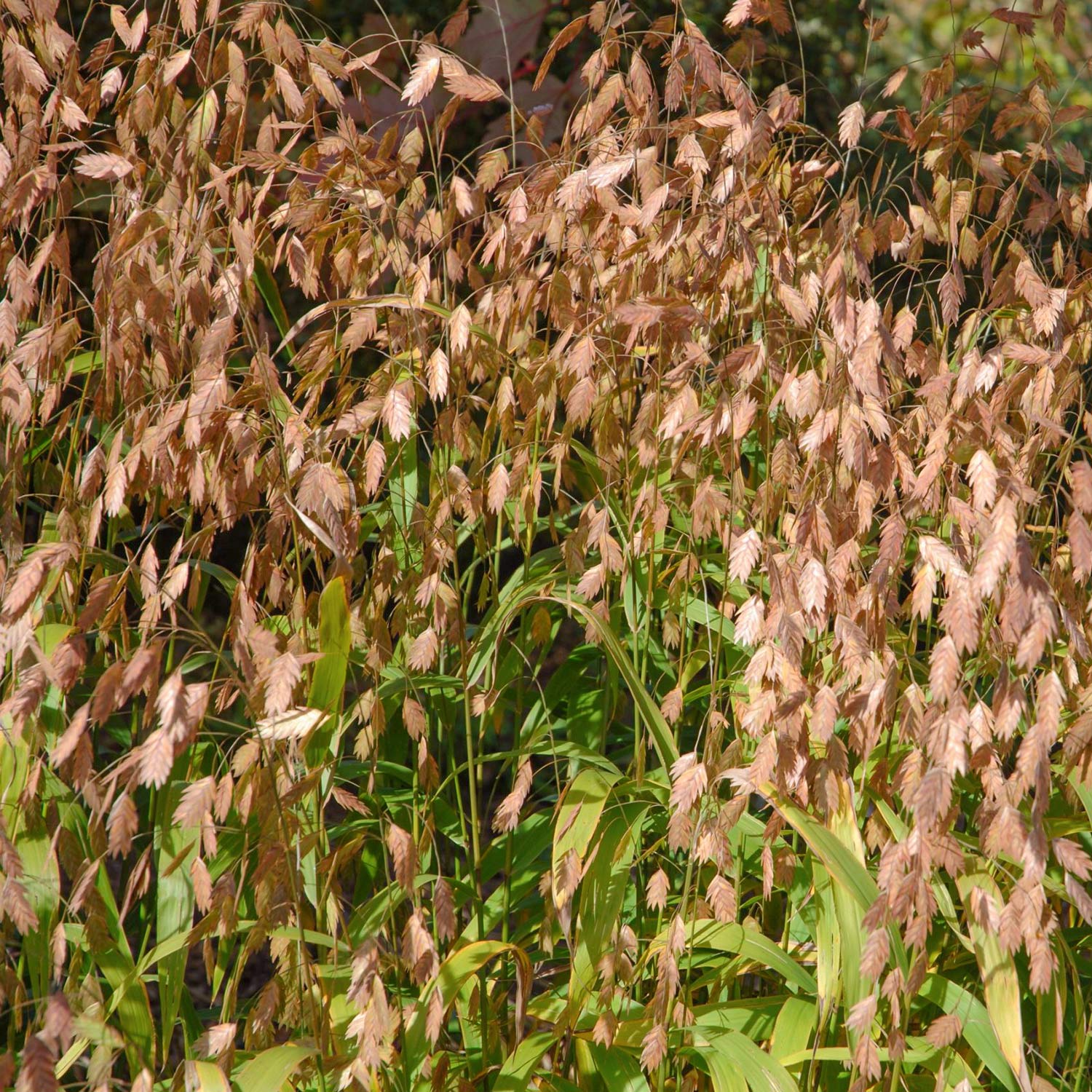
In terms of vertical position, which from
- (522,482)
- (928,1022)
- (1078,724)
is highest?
(522,482)

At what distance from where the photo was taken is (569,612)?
1537 millimetres

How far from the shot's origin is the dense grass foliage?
1.04m

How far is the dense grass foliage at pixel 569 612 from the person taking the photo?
1035 mm

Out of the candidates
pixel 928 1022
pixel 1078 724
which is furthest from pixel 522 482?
pixel 928 1022

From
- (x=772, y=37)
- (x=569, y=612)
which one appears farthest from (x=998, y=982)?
(x=772, y=37)

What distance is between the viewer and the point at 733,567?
41.4 inches

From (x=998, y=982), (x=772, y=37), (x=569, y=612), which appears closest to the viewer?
(x=998, y=982)

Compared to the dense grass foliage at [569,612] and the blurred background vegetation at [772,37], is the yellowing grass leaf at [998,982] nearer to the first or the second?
the dense grass foliage at [569,612]

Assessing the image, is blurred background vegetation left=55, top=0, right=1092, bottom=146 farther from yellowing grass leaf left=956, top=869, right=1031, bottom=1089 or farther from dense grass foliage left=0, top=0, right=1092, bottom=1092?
yellowing grass leaf left=956, top=869, right=1031, bottom=1089

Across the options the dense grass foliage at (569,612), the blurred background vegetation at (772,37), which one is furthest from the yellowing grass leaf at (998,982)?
the blurred background vegetation at (772,37)

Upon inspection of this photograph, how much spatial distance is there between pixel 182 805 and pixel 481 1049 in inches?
22.0

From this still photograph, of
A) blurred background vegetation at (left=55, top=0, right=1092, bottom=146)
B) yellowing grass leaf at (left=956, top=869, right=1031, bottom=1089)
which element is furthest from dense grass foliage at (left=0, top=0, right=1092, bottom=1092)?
blurred background vegetation at (left=55, top=0, right=1092, bottom=146)

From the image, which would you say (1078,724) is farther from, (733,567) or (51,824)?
(51,824)

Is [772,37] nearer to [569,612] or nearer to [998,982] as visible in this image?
[569,612]
